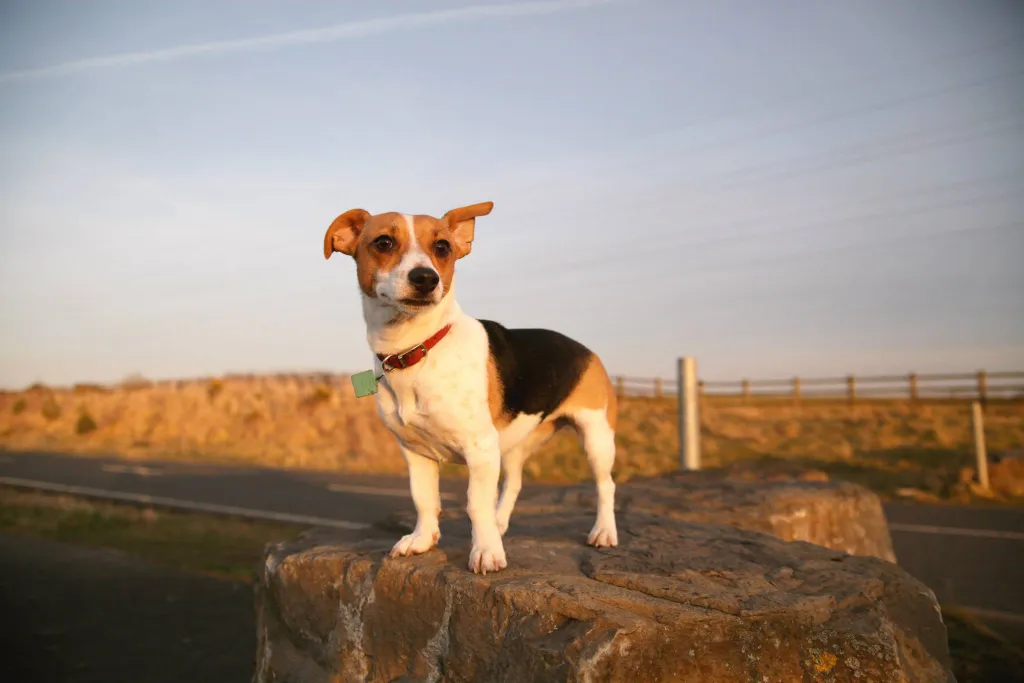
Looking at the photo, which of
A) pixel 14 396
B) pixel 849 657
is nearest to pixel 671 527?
pixel 849 657

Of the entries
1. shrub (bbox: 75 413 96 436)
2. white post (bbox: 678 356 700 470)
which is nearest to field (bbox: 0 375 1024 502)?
shrub (bbox: 75 413 96 436)

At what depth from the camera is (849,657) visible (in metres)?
3.55

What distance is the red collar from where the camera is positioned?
4.02m

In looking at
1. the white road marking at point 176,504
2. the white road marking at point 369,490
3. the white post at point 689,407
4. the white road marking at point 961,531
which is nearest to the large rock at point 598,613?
the white road marking at point 176,504

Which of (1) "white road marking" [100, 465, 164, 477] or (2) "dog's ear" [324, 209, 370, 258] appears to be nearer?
(2) "dog's ear" [324, 209, 370, 258]

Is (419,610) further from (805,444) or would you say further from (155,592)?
(805,444)

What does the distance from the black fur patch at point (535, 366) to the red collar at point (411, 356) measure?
38 cm

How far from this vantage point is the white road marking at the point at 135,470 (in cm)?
1660

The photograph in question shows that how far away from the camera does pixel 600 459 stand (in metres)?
4.80

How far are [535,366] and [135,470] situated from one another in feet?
49.4

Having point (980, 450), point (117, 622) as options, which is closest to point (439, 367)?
point (117, 622)

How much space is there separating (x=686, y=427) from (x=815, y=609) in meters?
7.99

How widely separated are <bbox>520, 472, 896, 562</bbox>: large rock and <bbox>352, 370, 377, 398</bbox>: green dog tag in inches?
93.9

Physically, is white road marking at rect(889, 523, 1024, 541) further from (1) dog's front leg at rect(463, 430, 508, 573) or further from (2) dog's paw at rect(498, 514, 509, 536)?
(1) dog's front leg at rect(463, 430, 508, 573)
